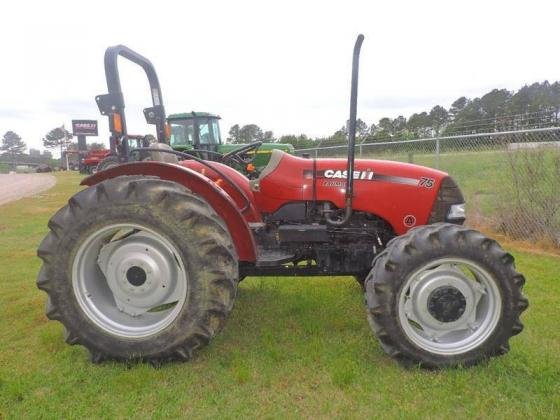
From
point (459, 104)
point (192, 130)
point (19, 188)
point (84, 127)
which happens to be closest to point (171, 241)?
point (192, 130)

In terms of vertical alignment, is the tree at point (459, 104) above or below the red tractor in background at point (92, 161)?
above

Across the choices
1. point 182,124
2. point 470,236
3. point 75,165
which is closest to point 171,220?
point 470,236

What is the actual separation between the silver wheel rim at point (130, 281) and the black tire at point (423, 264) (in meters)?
1.16

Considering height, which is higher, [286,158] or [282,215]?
[286,158]

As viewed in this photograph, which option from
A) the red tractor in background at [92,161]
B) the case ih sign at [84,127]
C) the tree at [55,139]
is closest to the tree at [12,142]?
the tree at [55,139]

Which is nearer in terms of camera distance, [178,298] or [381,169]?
[178,298]

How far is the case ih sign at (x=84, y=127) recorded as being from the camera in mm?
43619

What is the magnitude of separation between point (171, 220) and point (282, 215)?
901 millimetres

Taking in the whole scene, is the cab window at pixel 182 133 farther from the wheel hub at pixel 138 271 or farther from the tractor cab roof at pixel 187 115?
the wheel hub at pixel 138 271

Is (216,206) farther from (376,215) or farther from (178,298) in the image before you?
(376,215)

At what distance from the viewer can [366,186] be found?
3057mm

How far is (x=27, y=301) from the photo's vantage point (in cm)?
393

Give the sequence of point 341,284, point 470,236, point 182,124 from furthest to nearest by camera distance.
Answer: point 182,124 → point 341,284 → point 470,236

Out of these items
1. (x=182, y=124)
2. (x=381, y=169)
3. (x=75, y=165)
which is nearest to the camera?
(x=381, y=169)
